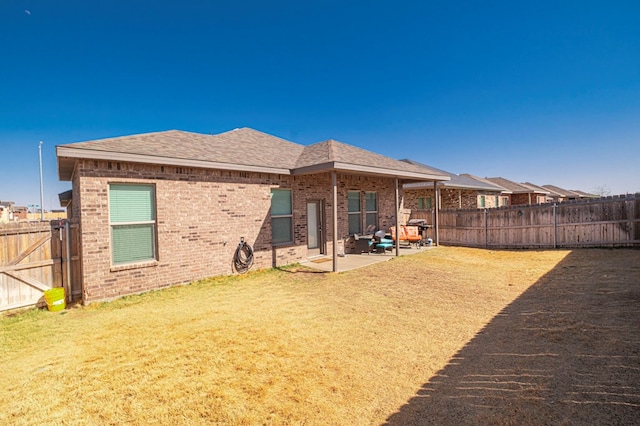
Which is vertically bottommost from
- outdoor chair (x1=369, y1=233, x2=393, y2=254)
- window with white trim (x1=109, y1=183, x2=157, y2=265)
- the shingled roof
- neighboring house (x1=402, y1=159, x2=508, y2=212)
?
outdoor chair (x1=369, y1=233, x2=393, y2=254)

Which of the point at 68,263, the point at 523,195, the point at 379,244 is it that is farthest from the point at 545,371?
the point at 523,195

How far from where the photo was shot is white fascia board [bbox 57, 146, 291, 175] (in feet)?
21.1

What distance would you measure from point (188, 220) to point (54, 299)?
321cm

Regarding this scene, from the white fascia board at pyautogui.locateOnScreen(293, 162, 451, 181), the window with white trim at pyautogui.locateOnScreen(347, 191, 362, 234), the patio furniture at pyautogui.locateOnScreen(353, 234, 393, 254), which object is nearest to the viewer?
the white fascia board at pyautogui.locateOnScreen(293, 162, 451, 181)

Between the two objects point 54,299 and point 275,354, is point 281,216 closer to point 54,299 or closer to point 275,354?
point 54,299

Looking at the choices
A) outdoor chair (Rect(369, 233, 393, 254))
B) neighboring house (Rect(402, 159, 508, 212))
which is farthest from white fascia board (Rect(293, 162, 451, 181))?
neighboring house (Rect(402, 159, 508, 212))

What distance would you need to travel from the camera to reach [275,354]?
13.6ft

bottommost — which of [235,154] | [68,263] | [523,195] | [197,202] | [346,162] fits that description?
[68,263]

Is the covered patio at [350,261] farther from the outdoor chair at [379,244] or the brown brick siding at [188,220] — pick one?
the brown brick siding at [188,220]

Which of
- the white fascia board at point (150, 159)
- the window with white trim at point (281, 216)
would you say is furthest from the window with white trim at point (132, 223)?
the window with white trim at point (281, 216)

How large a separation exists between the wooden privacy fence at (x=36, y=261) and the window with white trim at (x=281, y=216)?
525 centimetres

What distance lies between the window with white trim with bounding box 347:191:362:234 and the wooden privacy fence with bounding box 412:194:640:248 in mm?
5757

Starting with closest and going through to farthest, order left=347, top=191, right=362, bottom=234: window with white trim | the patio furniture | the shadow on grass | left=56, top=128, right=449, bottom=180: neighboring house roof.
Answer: the shadow on grass, left=56, top=128, right=449, bottom=180: neighboring house roof, the patio furniture, left=347, top=191, right=362, bottom=234: window with white trim

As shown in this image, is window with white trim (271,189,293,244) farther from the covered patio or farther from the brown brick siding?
the covered patio
